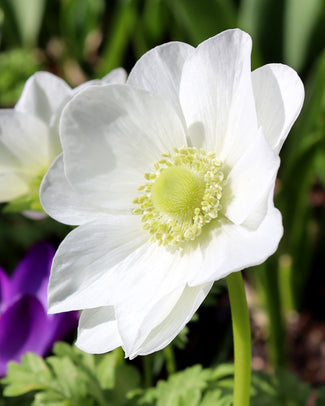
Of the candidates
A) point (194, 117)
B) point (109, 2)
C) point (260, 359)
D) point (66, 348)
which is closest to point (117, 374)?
point (66, 348)

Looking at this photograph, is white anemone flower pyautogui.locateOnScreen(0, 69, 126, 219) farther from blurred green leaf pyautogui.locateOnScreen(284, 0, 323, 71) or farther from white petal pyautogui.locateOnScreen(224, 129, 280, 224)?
blurred green leaf pyautogui.locateOnScreen(284, 0, 323, 71)

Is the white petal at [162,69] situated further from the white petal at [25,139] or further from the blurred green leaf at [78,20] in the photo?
the blurred green leaf at [78,20]

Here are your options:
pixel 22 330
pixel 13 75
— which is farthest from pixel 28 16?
pixel 22 330

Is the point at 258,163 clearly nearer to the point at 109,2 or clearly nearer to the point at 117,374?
the point at 117,374

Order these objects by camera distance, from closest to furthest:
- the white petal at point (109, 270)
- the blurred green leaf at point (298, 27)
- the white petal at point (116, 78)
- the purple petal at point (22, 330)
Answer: the white petal at point (109, 270)
the white petal at point (116, 78)
the purple petal at point (22, 330)
the blurred green leaf at point (298, 27)

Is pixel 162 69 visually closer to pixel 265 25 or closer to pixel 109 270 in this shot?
pixel 109 270

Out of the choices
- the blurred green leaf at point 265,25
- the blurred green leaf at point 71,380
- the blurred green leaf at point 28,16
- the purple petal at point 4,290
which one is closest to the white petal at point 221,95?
the blurred green leaf at point 71,380
